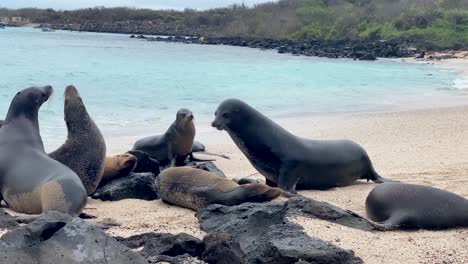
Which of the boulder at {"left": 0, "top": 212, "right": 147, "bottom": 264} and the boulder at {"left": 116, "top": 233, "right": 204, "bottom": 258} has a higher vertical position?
the boulder at {"left": 0, "top": 212, "right": 147, "bottom": 264}

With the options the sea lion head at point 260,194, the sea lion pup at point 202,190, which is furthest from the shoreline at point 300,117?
the sea lion head at point 260,194

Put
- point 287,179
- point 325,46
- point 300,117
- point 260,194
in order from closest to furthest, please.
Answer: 1. point 260,194
2. point 287,179
3. point 300,117
4. point 325,46

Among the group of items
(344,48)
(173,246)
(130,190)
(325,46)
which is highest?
(173,246)

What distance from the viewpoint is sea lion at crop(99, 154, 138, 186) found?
237 inches

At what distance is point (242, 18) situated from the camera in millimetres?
68500

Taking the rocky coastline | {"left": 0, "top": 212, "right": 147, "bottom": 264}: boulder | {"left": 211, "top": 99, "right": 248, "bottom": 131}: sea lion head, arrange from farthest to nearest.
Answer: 1. the rocky coastline
2. {"left": 211, "top": 99, "right": 248, "bottom": 131}: sea lion head
3. {"left": 0, "top": 212, "right": 147, "bottom": 264}: boulder

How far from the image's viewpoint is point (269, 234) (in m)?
3.68

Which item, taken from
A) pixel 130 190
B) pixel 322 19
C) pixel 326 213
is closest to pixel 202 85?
pixel 130 190

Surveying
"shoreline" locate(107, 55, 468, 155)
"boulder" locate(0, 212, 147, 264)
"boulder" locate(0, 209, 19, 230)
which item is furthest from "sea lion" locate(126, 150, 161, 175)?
"boulder" locate(0, 212, 147, 264)

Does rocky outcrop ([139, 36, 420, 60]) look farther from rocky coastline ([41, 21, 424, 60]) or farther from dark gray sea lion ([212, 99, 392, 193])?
dark gray sea lion ([212, 99, 392, 193])

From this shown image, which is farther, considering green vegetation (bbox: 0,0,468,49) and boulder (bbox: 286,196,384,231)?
green vegetation (bbox: 0,0,468,49)

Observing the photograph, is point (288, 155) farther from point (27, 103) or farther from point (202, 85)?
point (202, 85)

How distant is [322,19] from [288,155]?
53.7m

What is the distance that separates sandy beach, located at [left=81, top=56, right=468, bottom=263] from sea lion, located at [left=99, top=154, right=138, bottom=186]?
0.46m
